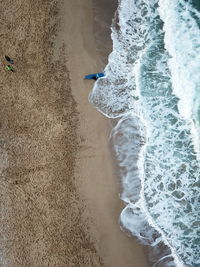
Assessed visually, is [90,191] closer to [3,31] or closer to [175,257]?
[175,257]

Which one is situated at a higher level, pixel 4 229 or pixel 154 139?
pixel 154 139

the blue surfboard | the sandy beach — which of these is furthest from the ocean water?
the sandy beach

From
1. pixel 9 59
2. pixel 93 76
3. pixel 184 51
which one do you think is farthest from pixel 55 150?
pixel 184 51

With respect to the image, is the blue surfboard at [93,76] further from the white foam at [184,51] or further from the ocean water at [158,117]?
the white foam at [184,51]

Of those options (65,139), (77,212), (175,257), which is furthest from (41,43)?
(175,257)

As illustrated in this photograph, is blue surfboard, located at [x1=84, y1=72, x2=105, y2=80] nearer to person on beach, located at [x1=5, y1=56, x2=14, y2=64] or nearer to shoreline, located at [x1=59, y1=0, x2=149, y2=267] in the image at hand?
shoreline, located at [x1=59, y1=0, x2=149, y2=267]

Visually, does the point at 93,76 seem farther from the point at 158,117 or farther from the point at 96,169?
the point at 96,169
